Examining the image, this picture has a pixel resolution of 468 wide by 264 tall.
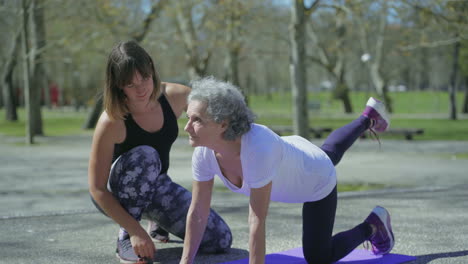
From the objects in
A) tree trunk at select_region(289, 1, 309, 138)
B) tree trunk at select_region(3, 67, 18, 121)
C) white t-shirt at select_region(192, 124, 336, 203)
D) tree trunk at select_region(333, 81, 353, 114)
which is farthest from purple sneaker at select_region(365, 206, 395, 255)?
tree trunk at select_region(333, 81, 353, 114)

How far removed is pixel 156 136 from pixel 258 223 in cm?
126

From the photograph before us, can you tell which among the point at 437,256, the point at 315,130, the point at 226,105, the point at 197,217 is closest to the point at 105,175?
the point at 197,217

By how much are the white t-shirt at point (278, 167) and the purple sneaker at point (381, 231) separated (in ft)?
1.93

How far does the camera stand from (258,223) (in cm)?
344

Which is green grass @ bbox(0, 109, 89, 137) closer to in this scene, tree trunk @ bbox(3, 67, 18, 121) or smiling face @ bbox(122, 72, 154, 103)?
tree trunk @ bbox(3, 67, 18, 121)

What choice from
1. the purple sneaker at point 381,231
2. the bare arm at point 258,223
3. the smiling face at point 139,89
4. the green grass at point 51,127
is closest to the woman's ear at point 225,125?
the bare arm at point 258,223

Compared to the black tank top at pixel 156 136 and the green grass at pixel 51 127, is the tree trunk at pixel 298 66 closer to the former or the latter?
the black tank top at pixel 156 136

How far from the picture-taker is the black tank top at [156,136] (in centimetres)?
431

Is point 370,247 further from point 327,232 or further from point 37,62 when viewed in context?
point 37,62

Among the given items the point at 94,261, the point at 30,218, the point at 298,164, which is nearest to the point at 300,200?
the point at 298,164

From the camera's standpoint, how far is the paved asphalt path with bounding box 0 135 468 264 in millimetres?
4766

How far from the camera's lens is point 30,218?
6.24 meters

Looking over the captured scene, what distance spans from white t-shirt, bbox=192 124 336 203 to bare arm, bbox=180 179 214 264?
71mm

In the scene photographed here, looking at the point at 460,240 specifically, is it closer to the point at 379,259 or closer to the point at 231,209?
the point at 379,259
